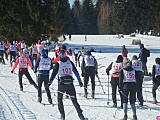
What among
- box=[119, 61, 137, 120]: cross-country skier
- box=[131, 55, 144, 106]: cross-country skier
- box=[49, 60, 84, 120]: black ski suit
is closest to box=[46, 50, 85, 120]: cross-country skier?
box=[49, 60, 84, 120]: black ski suit

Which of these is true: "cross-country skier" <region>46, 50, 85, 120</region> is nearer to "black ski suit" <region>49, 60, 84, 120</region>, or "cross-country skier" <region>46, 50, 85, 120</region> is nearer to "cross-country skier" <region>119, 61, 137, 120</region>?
"black ski suit" <region>49, 60, 84, 120</region>

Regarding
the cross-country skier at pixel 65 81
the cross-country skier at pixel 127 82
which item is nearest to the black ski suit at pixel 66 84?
the cross-country skier at pixel 65 81

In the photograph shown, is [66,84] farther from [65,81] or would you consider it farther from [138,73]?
[138,73]

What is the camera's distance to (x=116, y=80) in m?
12.5

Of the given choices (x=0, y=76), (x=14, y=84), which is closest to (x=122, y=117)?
(x=14, y=84)

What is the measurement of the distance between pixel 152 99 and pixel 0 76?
9761 mm

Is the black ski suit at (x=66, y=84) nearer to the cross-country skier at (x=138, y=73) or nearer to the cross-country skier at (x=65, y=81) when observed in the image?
the cross-country skier at (x=65, y=81)

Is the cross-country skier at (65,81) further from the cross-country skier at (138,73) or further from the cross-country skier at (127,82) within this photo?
the cross-country skier at (138,73)

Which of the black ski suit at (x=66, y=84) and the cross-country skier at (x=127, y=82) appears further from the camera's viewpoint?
the cross-country skier at (x=127, y=82)

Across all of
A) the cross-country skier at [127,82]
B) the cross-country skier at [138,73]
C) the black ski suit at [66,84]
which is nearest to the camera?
the black ski suit at [66,84]

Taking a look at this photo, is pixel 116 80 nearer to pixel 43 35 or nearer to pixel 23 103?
pixel 23 103

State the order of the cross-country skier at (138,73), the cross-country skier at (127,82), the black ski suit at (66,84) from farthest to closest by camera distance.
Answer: the cross-country skier at (138,73) < the cross-country skier at (127,82) < the black ski suit at (66,84)

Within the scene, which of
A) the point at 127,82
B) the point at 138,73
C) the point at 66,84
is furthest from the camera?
the point at 138,73

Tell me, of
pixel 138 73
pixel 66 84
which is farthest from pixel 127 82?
pixel 138 73
